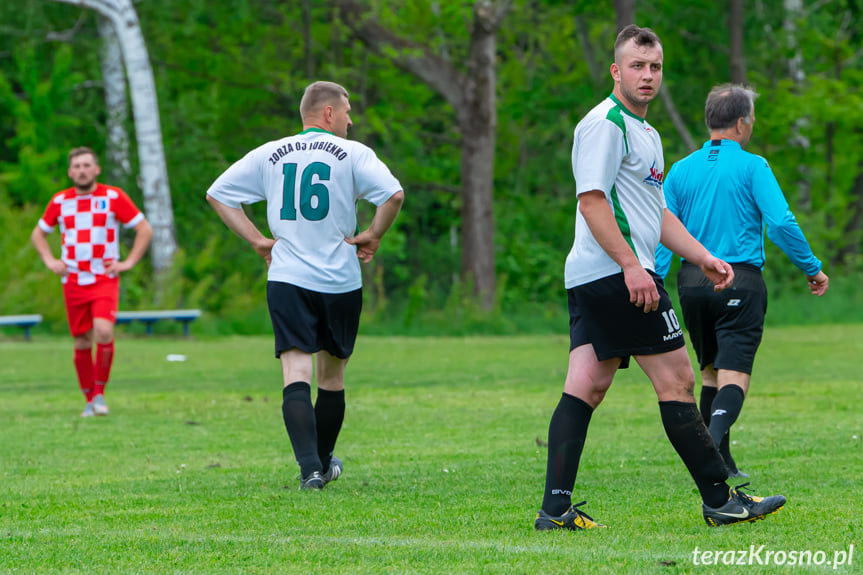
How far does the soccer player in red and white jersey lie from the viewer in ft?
35.7

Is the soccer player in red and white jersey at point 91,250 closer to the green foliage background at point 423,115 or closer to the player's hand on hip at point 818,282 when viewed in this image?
the player's hand on hip at point 818,282

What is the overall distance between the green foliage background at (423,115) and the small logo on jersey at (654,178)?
2071 cm

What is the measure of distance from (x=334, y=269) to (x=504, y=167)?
35053 mm

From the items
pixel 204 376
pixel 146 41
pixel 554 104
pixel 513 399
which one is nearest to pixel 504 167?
pixel 554 104

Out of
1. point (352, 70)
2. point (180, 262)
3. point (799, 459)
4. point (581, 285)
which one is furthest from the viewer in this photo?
point (352, 70)

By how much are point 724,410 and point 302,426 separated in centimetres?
226

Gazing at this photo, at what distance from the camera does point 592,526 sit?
211 inches

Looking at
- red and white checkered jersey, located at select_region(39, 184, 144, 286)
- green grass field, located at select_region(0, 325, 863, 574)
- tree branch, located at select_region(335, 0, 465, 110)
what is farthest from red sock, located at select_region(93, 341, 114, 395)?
tree branch, located at select_region(335, 0, 465, 110)

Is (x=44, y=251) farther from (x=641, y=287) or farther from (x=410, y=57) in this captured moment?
(x=410, y=57)

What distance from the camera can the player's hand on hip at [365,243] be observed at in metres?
6.86

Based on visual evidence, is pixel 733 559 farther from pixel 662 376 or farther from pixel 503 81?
pixel 503 81

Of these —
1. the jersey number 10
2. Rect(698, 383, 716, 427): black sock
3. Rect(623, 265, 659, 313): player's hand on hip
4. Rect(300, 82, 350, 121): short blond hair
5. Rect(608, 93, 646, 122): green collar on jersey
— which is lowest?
Rect(698, 383, 716, 427): black sock

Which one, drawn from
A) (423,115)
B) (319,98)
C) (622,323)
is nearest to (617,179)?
(622,323)

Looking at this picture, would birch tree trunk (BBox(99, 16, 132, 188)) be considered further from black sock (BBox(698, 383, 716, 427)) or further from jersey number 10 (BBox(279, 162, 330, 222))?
black sock (BBox(698, 383, 716, 427))
